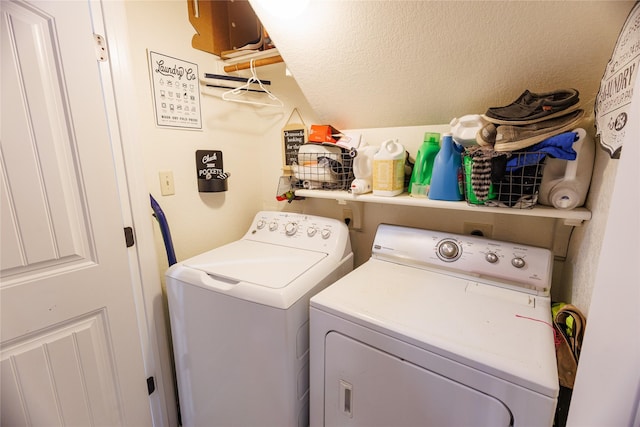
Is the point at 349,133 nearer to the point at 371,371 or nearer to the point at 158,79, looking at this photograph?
the point at 158,79

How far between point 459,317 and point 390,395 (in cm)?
32

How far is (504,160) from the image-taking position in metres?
0.94

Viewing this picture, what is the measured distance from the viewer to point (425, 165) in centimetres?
124

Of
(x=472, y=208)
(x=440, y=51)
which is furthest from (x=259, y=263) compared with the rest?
(x=440, y=51)

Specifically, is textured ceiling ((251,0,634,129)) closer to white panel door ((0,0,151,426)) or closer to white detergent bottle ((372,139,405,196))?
white detergent bottle ((372,139,405,196))


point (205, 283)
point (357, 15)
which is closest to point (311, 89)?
point (357, 15)

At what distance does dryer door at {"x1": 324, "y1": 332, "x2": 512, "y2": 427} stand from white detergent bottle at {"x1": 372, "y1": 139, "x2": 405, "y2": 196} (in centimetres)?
66

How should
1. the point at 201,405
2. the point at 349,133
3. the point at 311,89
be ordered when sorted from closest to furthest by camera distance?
the point at 201,405 → the point at 311,89 → the point at 349,133

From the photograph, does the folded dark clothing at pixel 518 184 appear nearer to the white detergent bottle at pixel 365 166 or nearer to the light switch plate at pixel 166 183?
the white detergent bottle at pixel 365 166

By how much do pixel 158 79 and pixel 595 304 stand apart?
1700 millimetres

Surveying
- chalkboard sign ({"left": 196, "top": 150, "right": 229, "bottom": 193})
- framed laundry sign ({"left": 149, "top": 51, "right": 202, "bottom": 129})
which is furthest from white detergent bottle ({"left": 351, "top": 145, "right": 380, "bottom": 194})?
framed laundry sign ({"left": 149, "top": 51, "right": 202, "bottom": 129})

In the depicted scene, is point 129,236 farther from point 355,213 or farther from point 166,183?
point 355,213

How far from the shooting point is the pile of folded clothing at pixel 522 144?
34.4 inches

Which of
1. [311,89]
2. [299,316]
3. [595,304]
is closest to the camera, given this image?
[595,304]
